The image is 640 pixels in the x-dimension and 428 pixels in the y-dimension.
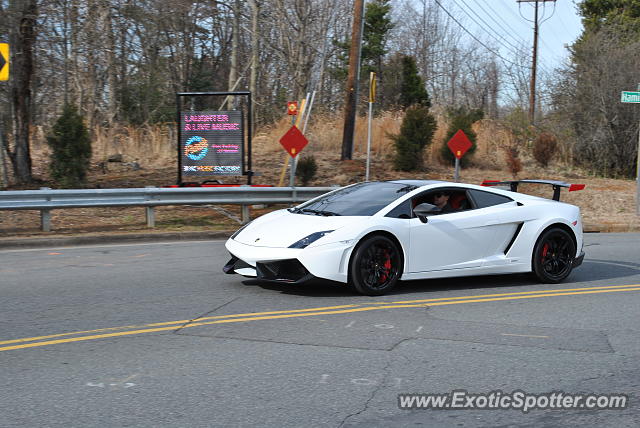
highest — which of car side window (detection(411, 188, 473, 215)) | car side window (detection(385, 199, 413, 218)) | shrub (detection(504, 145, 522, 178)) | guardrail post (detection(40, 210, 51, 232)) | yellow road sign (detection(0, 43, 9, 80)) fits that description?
yellow road sign (detection(0, 43, 9, 80))

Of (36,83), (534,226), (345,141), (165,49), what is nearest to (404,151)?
(345,141)

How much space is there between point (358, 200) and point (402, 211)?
0.59 meters

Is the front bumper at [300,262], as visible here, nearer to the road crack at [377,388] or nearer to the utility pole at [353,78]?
the road crack at [377,388]

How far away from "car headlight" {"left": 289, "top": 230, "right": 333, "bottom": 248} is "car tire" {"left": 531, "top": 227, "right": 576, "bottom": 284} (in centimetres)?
303

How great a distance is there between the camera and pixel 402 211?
8461 millimetres

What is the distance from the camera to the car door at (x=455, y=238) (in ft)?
27.7

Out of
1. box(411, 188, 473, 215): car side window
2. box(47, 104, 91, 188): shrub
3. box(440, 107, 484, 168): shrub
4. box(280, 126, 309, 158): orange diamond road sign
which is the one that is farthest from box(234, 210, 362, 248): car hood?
box(440, 107, 484, 168): shrub

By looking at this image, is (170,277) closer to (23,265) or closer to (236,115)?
(23,265)

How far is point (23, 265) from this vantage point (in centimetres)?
1034

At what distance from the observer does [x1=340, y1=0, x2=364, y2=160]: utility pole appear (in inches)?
898

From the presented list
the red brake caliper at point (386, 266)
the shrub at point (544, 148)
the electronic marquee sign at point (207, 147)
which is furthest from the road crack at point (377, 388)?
Answer: the shrub at point (544, 148)

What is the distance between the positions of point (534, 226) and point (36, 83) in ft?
72.1

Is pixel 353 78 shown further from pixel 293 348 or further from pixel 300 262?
pixel 293 348

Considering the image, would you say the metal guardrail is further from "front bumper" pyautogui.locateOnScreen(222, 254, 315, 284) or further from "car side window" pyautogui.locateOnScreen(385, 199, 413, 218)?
"car side window" pyautogui.locateOnScreen(385, 199, 413, 218)
